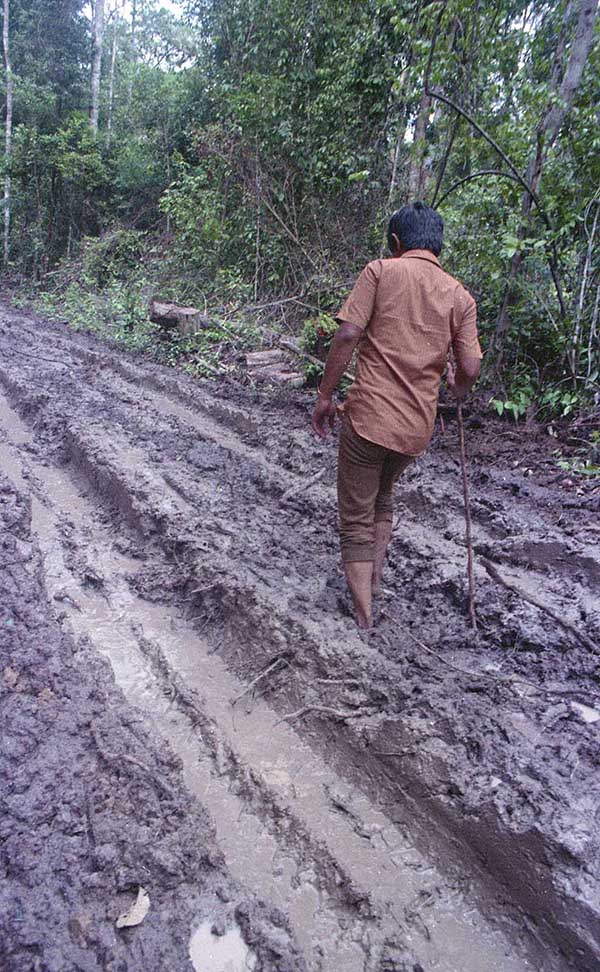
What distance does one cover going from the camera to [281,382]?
8750 mm

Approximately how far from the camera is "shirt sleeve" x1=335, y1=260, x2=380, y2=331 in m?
2.84

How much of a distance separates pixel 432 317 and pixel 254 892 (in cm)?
235

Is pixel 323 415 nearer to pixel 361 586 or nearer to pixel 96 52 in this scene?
pixel 361 586

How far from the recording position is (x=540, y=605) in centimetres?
340

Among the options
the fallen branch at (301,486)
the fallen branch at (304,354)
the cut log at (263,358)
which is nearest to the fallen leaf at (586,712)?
the fallen branch at (301,486)

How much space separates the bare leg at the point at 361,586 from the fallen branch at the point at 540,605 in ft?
3.04

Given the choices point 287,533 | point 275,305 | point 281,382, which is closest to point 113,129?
point 275,305

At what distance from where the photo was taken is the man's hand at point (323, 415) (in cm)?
316

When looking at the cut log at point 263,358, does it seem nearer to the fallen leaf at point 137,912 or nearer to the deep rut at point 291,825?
the deep rut at point 291,825

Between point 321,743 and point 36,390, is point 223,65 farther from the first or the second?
point 321,743

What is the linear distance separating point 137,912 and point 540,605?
2404mm

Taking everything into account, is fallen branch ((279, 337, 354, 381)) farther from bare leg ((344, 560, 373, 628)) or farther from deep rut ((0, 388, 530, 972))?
deep rut ((0, 388, 530, 972))

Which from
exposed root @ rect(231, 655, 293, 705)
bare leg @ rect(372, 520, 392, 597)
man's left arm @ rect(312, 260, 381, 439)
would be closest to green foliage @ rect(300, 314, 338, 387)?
bare leg @ rect(372, 520, 392, 597)

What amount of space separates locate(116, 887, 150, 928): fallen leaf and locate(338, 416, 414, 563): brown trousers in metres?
1.72
